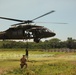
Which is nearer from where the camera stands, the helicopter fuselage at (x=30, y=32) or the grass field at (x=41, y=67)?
the grass field at (x=41, y=67)

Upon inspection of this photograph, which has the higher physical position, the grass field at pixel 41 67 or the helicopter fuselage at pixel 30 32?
the helicopter fuselage at pixel 30 32

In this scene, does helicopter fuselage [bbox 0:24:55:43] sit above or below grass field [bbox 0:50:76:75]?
above

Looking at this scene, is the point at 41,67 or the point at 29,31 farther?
the point at 29,31

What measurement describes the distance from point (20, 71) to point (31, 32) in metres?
19.8

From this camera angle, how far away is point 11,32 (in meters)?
48.4

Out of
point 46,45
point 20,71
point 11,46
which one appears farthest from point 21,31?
point 46,45

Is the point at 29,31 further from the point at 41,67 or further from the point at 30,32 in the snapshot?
the point at 41,67

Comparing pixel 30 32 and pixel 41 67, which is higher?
pixel 30 32

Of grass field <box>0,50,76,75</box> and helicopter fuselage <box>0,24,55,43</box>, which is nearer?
grass field <box>0,50,76,75</box>

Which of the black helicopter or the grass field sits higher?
the black helicopter

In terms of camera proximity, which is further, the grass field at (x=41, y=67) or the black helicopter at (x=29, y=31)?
the black helicopter at (x=29, y=31)

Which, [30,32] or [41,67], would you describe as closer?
[41,67]

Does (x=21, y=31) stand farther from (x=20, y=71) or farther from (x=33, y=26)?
(x=20, y=71)

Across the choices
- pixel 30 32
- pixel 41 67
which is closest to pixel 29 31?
pixel 30 32
